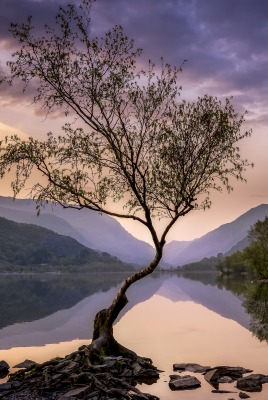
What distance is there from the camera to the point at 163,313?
80.9m

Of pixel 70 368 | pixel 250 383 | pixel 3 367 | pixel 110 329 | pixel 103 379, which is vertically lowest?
pixel 3 367

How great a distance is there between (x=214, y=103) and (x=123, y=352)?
1995 centimetres

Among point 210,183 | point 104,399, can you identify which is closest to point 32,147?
point 210,183

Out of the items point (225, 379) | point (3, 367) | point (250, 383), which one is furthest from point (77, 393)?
point (3, 367)

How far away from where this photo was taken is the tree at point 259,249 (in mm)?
150500

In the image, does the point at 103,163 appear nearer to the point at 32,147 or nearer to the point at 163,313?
the point at 32,147

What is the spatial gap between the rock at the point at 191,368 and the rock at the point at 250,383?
3956 millimetres

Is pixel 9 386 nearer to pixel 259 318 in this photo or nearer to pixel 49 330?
pixel 49 330

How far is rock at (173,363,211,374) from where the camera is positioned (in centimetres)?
3344

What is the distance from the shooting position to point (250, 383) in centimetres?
2914

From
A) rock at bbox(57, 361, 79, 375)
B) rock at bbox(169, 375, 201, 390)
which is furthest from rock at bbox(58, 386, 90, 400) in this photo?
rock at bbox(169, 375, 201, 390)

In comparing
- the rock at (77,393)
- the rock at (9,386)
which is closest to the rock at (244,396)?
the rock at (77,393)

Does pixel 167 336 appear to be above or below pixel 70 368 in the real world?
below

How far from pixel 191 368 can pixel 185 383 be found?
5.05m
